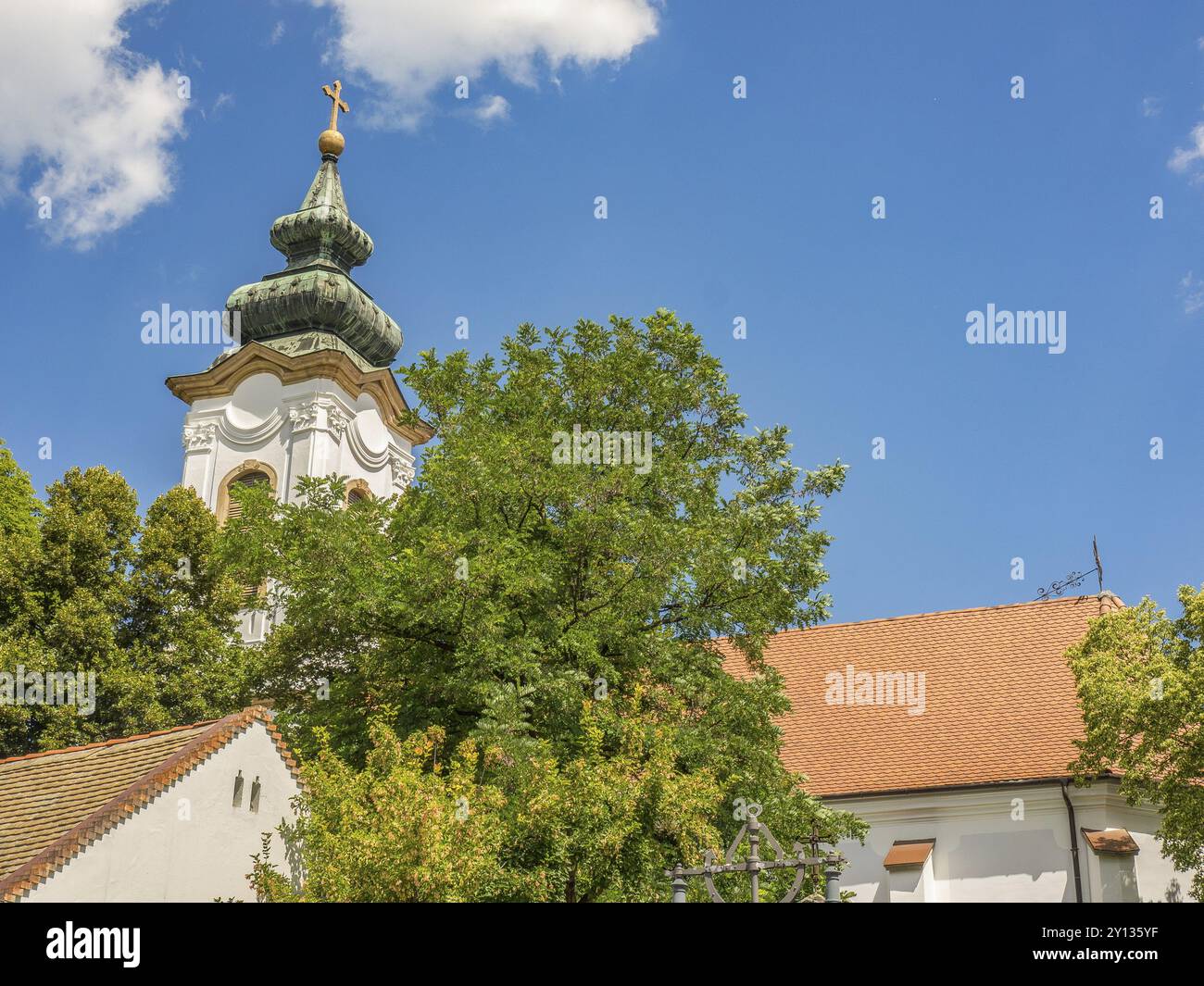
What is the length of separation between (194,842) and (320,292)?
25986mm

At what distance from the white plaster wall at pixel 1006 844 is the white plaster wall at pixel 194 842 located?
11616mm

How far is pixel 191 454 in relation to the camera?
122ft

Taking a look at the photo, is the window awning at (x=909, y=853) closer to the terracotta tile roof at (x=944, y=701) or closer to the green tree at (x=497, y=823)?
the terracotta tile roof at (x=944, y=701)

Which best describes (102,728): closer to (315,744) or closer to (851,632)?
(315,744)

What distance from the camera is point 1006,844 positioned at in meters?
23.3

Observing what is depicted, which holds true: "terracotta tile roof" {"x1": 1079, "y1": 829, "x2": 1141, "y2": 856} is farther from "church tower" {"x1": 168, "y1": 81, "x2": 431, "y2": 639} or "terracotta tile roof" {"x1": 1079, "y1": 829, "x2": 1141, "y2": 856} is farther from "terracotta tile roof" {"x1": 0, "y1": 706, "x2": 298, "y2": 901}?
"church tower" {"x1": 168, "y1": 81, "x2": 431, "y2": 639}

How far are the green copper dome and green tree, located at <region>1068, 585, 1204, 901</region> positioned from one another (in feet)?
81.3

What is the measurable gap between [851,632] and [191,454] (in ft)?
61.3

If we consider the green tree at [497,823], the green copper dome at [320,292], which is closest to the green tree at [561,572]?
the green tree at [497,823]

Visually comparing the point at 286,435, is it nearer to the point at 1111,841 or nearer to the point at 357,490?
the point at 357,490

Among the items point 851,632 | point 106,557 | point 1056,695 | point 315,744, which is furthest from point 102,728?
point 1056,695

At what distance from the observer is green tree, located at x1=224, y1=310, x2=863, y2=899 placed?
16.6 metres

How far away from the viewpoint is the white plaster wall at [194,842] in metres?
13.6

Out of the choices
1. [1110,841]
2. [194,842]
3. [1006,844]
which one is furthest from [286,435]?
[1110,841]
